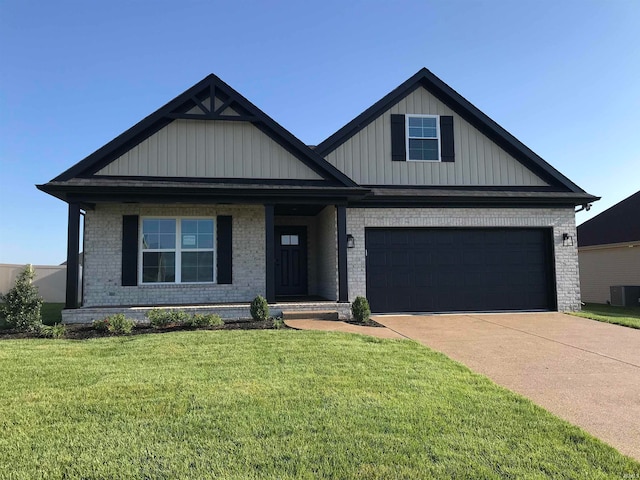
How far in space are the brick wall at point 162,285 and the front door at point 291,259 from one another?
2.01 metres

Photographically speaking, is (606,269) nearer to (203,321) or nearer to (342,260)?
(342,260)

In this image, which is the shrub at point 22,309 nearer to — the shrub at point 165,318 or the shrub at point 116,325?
the shrub at point 116,325

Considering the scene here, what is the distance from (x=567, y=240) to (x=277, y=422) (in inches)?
460

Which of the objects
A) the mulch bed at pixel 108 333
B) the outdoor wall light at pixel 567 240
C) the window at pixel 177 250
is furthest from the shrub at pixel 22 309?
the outdoor wall light at pixel 567 240

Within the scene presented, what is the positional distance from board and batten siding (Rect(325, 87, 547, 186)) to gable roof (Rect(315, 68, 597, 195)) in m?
0.14

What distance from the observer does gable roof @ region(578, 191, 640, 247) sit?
17.2 meters

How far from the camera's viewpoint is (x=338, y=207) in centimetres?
1164

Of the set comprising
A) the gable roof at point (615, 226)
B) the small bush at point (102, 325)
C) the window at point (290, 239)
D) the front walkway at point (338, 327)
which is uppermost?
the gable roof at point (615, 226)

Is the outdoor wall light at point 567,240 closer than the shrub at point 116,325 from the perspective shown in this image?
No

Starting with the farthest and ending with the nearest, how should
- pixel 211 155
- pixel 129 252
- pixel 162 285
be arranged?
pixel 162 285, pixel 129 252, pixel 211 155

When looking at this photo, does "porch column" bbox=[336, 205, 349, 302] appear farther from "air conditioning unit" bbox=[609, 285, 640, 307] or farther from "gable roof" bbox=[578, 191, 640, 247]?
"gable roof" bbox=[578, 191, 640, 247]

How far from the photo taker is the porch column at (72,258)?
1037 centimetres

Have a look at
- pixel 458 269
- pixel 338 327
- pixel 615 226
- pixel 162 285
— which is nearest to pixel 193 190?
pixel 162 285

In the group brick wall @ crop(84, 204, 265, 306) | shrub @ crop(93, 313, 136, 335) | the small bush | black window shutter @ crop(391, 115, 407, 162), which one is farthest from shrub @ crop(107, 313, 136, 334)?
black window shutter @ crop(391, 115, 407, 162)
